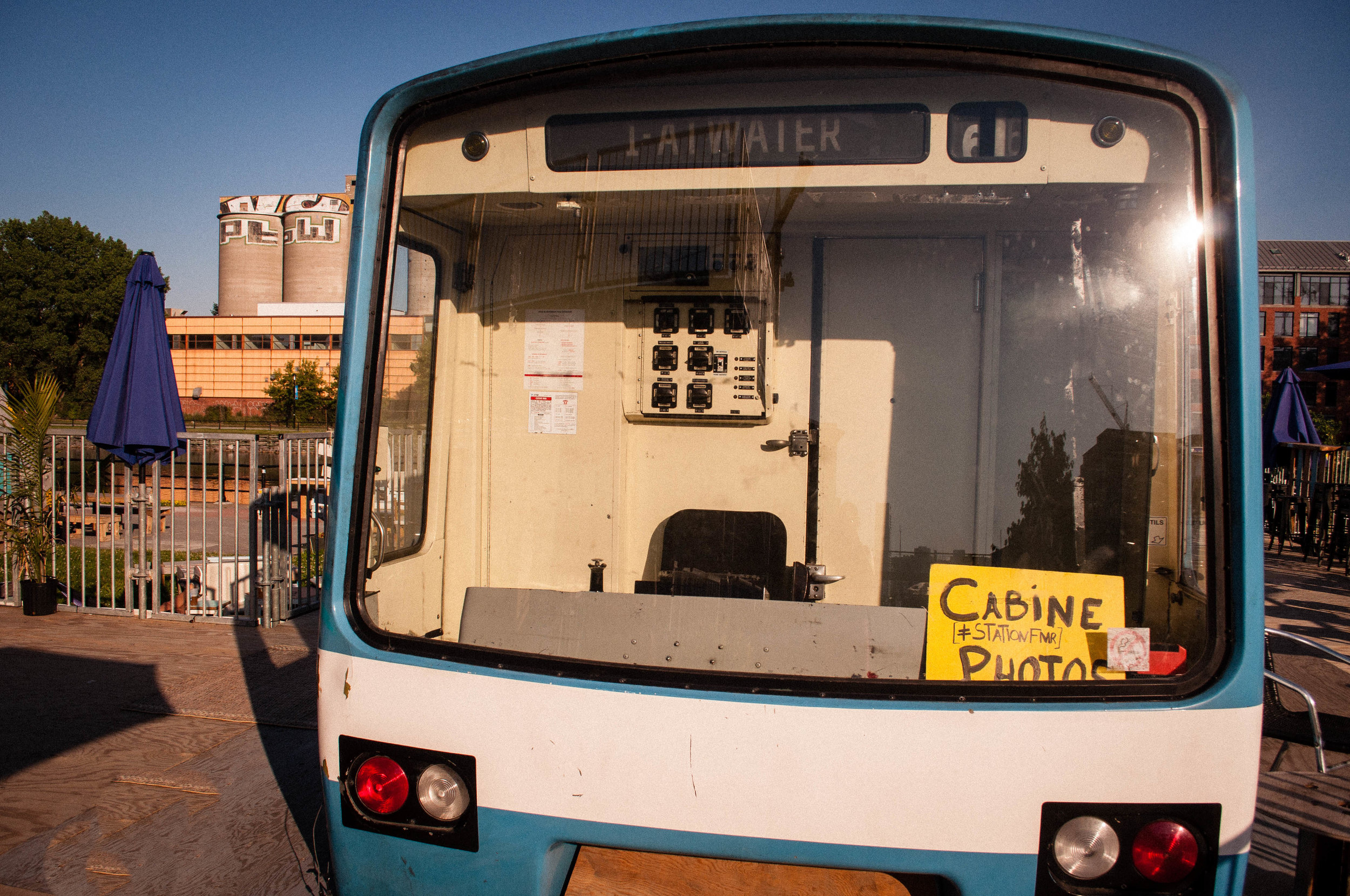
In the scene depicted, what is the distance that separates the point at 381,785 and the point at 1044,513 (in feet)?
5.60

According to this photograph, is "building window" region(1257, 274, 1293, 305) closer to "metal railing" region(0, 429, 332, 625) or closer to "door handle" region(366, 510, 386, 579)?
"metal railing" region(0, 429, 332, 625)

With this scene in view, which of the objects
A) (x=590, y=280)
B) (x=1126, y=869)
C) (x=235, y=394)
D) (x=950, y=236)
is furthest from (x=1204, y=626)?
(x=235, y=394)

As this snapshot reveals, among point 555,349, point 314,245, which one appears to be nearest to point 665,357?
point 555,349

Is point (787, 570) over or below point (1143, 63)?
below

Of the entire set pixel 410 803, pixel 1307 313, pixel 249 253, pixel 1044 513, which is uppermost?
pixel 249 253

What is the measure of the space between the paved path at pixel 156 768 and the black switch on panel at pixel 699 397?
2.27m

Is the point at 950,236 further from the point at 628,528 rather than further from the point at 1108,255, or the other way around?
the point at 628,528

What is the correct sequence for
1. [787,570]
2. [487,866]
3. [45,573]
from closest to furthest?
1. [487,866]
2. [787,570]
3. [45,573]

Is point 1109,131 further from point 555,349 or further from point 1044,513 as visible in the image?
point 555,349

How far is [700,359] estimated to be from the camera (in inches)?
117

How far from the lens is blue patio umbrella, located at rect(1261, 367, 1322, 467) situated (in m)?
11.9

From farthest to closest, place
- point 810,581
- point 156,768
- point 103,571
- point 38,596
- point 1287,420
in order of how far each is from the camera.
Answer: point 1287,420 → point 103,571 → point 38,596 → point 156,768 → point 810,581

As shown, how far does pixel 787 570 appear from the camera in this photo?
2459 mm

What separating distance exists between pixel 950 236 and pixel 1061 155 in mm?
824
